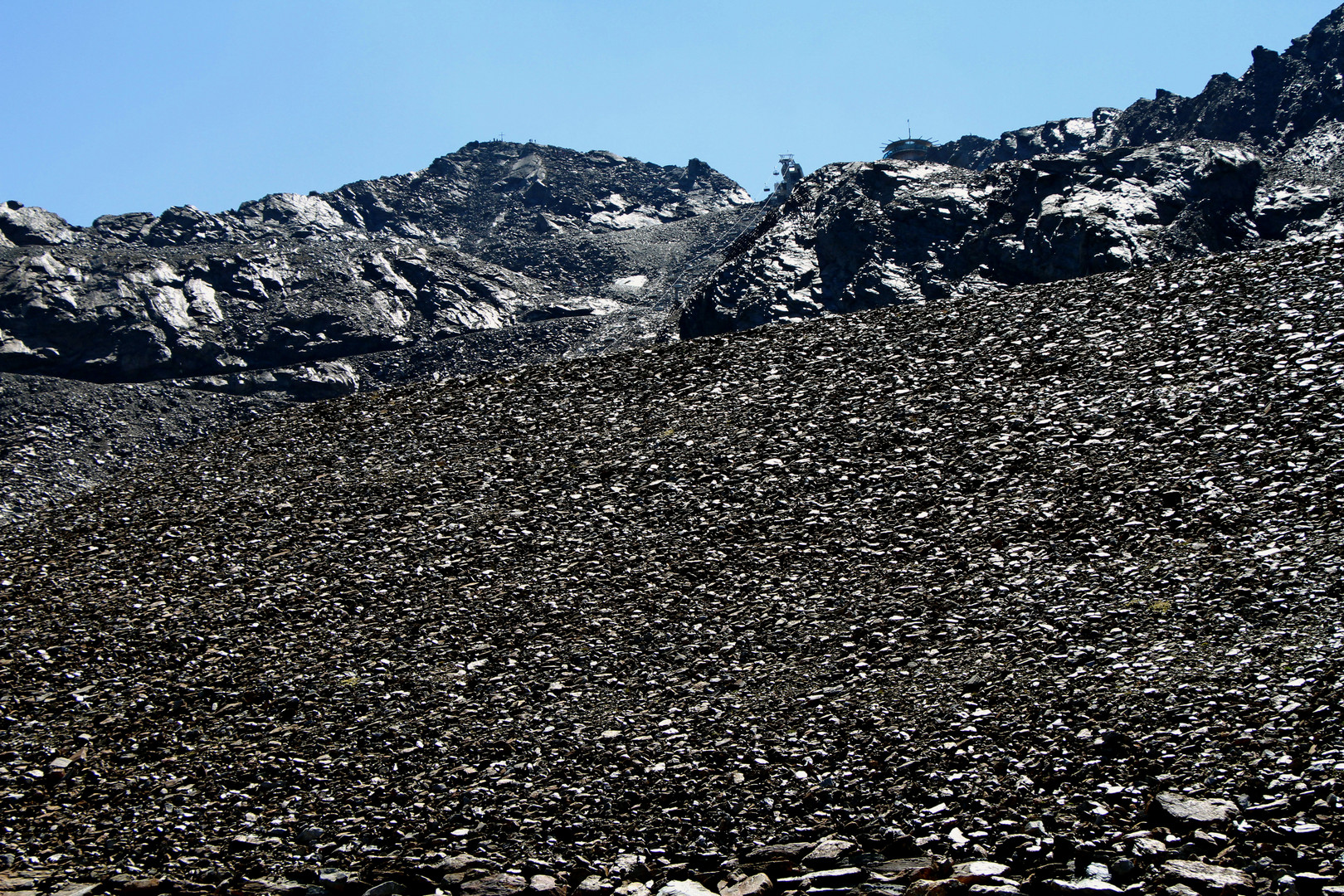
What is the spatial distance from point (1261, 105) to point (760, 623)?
134160 millimetres

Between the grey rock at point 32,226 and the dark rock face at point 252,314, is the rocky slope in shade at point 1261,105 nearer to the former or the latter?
the dark rock face at point 252,314

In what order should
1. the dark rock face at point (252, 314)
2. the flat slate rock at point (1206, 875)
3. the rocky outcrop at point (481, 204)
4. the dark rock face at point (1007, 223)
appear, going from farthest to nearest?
the rocky outcrop at point (481, 204)
the dark rock face at point (252, 314)
the dark rock face at point (1007, 223)
the flat slate rock at point (1206, 875)

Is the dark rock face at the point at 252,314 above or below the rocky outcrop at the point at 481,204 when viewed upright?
below

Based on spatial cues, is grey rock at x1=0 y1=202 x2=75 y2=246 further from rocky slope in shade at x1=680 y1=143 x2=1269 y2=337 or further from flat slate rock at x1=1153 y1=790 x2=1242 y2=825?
flat slate rock at x1=1153 y1=790 x2=1242 y2=825

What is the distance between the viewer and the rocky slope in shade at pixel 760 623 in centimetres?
843

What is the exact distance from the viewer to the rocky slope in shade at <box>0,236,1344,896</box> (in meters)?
8.43

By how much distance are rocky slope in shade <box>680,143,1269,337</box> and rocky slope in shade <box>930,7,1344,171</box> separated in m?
33.7

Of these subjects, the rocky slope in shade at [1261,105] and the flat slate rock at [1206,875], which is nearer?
the flat slate rock at [1206,875]

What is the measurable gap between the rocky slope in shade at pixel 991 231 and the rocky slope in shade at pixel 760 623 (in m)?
50.6

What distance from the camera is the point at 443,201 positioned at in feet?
519

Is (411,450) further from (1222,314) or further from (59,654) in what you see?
(1222,314)

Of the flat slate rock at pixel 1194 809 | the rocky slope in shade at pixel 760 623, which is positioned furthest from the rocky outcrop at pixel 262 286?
the flat slate rock at pixel 1194 809

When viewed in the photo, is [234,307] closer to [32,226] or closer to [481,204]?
[32,226]

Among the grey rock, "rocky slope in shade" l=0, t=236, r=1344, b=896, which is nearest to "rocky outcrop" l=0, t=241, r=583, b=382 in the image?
the grey rock
